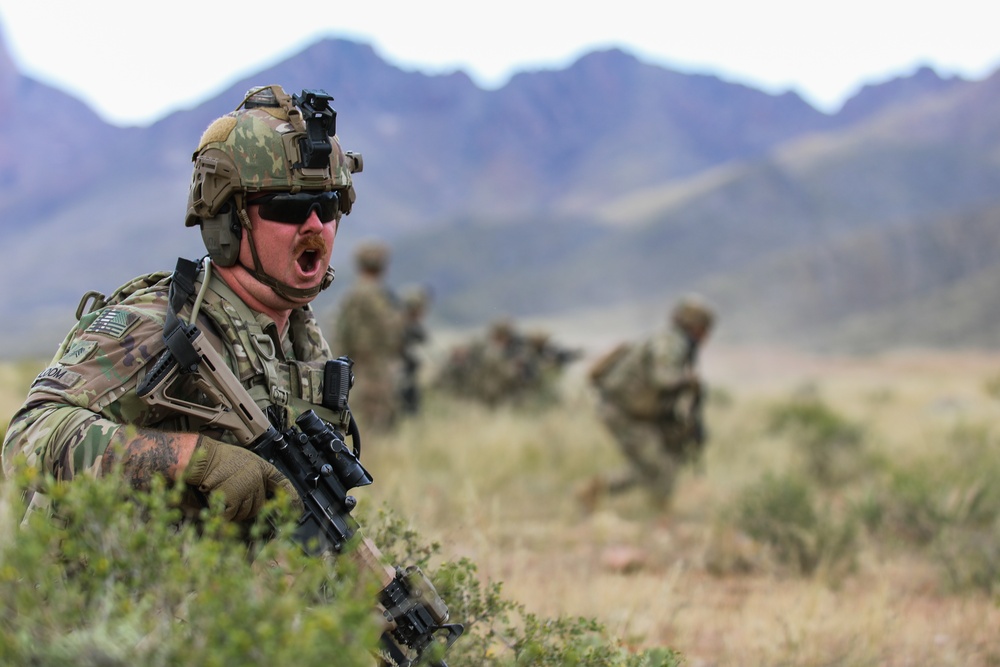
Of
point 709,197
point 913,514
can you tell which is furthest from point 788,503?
point 709,197

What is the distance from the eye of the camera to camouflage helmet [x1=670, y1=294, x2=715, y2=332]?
27.2 ft

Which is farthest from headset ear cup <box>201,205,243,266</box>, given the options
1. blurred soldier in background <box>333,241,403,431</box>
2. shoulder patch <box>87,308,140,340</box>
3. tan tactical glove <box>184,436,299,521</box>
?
blurred soldier in background <box>333,241,403,431</box>

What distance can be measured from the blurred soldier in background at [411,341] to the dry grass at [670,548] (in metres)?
0.62

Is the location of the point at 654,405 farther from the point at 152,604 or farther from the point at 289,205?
the point at 152,604

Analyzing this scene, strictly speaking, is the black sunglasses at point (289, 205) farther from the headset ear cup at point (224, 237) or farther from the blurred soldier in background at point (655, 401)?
the blurred soldier in background at point (655, 401)

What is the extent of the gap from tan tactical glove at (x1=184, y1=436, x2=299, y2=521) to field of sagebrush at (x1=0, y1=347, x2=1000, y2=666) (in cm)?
80

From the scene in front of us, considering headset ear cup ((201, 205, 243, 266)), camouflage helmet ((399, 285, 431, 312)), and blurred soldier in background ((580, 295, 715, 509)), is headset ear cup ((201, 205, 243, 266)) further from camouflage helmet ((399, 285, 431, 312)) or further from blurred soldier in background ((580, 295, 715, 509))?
camouflage helmet ((399, 285, 431, 312))

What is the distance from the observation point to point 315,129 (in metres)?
2.67

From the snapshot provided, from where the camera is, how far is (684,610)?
507 centimetres

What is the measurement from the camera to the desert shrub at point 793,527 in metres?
6.24

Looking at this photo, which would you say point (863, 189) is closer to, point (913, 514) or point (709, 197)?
point (709, 197)

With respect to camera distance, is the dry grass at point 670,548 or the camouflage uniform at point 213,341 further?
the dry grass at point 670,548

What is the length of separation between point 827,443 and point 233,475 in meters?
9.29

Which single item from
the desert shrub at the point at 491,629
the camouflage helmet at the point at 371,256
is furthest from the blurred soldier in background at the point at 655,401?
the desert shrub at the point at 491,629
